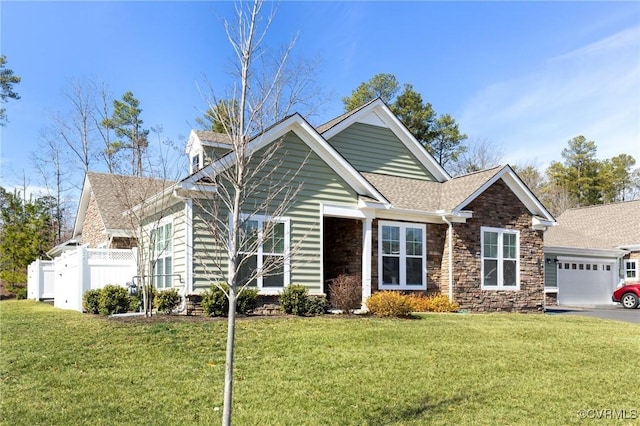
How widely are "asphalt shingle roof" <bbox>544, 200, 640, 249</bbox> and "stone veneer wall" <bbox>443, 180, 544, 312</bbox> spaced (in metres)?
7.86

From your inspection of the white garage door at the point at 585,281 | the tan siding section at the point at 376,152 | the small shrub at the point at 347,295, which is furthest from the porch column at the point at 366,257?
the white garage door at the point at 585,281

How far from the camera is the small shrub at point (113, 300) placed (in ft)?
42.0

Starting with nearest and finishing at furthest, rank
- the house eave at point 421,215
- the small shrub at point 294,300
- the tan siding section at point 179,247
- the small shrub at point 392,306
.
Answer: the small shrub at point 392,306, the tan siding section at point 179,247, the small shrub at point 294,300, the house eave at point 421,215

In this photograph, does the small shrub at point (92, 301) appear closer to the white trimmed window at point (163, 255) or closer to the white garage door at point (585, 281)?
the white trimmed window at point (163, 255)

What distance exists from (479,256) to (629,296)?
11.3 metres

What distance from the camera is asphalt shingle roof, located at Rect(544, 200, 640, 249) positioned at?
26.4 m

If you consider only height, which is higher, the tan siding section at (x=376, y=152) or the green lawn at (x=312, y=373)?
the tan siding section at (x=376, y=152)

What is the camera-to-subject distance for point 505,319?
13703mm

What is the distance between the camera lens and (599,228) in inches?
1185

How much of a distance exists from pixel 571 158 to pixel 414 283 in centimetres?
4288

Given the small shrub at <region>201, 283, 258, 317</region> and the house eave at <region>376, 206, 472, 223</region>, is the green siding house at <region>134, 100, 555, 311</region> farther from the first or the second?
the small shrub at <region>201, 283, 258, 317</region>

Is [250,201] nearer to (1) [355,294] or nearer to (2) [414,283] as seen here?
(1) [355,294]

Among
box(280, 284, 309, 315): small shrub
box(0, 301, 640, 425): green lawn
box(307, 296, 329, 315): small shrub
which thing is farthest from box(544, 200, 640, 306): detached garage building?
box(280, 284, 309, 315): small shrub

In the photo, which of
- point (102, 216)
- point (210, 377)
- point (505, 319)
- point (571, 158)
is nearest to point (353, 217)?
point (505, 319)
